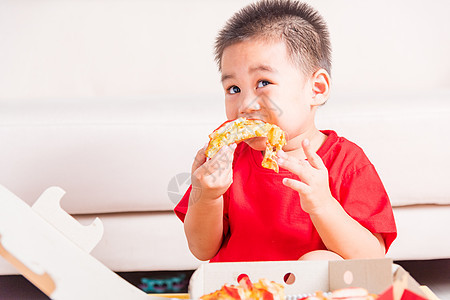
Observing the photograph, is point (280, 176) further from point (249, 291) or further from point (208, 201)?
point (249, 291)

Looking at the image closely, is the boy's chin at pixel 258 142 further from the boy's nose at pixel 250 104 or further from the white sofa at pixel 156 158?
the white sofa at pixel 156 158

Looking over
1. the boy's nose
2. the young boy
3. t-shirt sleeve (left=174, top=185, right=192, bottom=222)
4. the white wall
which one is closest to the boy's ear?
the young boy

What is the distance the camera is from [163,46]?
205 centimetres

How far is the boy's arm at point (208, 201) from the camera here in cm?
94

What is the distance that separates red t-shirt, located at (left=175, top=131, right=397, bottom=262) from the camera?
3.34 feet

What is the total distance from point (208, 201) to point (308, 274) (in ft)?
0.90

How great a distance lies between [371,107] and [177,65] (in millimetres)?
806

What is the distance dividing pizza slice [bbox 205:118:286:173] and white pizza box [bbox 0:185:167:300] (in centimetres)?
30

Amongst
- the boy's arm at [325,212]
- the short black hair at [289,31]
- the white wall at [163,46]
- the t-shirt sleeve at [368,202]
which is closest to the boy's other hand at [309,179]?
the boy's arm at [325,212]

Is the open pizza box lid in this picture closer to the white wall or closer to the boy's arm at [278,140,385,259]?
the boy's arm at [278,140,385,259]

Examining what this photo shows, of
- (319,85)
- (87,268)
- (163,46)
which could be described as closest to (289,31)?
(319,85)

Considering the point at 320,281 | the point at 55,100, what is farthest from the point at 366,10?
the point at 320,281

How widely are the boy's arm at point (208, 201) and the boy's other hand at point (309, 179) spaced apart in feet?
0.30

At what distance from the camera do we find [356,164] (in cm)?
106
